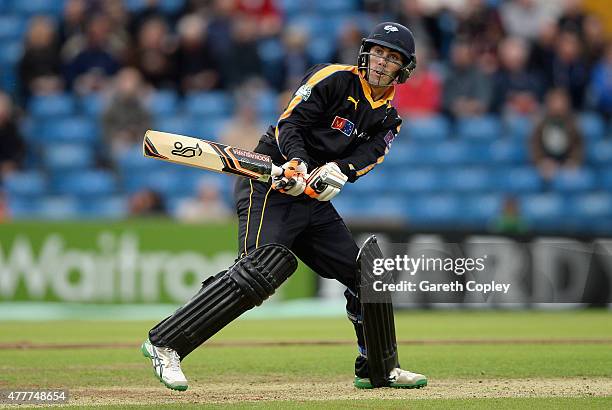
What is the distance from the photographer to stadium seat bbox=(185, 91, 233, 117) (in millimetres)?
16016

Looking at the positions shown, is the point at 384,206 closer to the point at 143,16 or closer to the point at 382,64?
the point at 143,16

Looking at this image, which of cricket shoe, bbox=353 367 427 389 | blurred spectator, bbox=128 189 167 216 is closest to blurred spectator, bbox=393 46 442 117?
blurred spectator, bbox=128 189 167 216

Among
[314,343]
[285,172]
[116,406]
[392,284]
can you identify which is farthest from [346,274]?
[314,343]

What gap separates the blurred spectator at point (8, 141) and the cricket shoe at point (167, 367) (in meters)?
9.60

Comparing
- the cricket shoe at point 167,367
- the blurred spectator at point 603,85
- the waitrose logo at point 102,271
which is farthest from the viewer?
the blurred spectator at point 603,85

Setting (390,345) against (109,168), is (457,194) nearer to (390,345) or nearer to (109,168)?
(109,168)

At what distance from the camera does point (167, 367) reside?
5.97m

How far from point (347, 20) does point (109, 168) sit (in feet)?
14.8

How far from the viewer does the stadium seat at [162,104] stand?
52.4 ft

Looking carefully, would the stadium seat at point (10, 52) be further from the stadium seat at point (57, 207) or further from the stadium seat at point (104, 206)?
the stadium seat at point (104, 206)

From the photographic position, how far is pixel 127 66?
1597cm

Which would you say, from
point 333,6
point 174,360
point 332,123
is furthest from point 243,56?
point 174,360

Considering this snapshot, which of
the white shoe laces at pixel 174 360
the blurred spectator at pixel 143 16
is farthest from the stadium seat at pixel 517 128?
the white shoe laces at pixel 174 360

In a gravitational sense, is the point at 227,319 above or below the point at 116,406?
above
